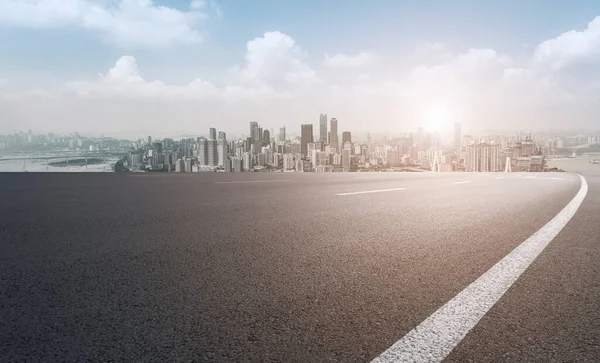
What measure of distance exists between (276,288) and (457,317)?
0.98 meters

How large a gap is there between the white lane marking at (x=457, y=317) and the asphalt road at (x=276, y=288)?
5cm

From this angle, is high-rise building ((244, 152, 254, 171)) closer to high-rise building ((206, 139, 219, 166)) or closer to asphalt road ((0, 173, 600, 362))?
high-rise building ((206, 139, 219, 166))

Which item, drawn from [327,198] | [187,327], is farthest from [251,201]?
[187,327]

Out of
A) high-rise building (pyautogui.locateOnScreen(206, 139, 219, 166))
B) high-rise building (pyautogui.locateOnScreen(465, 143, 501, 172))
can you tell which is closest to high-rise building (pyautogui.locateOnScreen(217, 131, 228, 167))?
high-rise building (pyautogui.locateOnScreen(206, 139, 219, 166))

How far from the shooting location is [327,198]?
8266 millimetres

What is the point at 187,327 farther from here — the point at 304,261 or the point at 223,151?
the point at 223,151

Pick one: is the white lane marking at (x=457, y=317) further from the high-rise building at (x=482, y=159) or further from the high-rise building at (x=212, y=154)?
the high-rise building at (x=482, y=159)

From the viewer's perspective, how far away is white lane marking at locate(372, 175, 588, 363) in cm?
178

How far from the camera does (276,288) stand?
2668mm

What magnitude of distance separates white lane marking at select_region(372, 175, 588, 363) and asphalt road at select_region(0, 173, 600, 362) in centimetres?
5

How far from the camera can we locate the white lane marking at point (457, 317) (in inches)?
70.2

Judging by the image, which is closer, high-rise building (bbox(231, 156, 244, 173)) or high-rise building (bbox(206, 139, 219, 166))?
high-rise building (bbox(231, 156, 244, 173))

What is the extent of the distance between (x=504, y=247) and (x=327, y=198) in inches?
176

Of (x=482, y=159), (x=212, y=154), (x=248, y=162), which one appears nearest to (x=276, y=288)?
(x=248, y=162)
